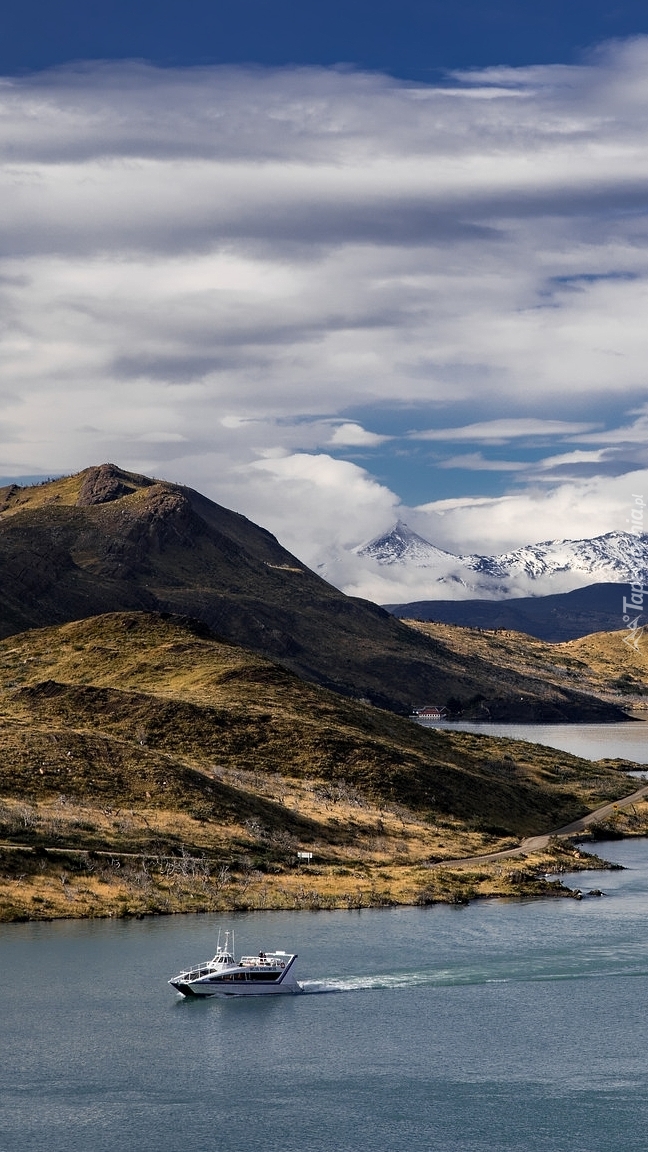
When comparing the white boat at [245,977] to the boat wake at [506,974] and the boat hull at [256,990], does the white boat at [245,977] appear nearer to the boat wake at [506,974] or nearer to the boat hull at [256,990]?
the boat hull at [256,990]

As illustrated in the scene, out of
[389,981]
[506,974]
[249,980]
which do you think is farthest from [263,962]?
[506,974]

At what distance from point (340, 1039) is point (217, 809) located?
217 feet

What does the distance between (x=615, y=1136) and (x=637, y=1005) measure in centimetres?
2391

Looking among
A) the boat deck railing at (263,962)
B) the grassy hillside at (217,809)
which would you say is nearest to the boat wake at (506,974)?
the boat deck railing at (263,962)

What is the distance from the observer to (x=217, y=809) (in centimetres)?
14800

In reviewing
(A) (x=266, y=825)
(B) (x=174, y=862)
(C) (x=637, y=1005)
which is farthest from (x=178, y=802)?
(C) (x=637, y=1005)

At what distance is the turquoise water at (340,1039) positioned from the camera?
68625 mm

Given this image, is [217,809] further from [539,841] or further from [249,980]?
[249,980]

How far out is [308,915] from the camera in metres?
117

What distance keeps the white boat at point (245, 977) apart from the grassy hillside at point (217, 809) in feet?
75.1

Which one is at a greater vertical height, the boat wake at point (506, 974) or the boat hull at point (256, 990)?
the boat wake at point (506, 974)

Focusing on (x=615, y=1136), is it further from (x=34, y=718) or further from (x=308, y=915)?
(x=34, y=718)

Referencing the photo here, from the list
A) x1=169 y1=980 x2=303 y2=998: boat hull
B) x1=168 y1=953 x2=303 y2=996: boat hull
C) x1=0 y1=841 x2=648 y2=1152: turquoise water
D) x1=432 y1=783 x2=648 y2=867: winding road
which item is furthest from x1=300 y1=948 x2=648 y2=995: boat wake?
x1=432 y1=783 x2=648 y2=867: winding road

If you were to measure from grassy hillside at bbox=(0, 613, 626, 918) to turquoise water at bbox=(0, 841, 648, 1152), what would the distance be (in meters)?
8.98
